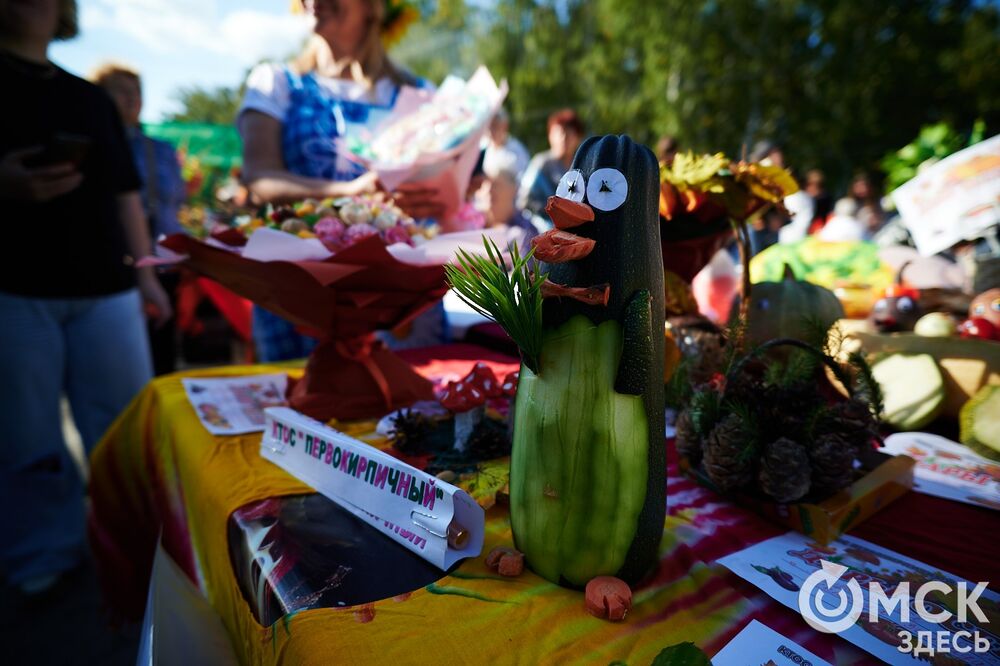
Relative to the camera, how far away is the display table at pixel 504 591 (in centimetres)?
46

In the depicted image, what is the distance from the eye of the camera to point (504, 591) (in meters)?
0.53

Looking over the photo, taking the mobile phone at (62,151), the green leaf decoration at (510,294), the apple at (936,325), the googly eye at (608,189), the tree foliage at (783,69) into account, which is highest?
the tree foliage at (783,69)

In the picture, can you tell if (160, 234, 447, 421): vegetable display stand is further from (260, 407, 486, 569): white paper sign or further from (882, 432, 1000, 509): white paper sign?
(882, 432, 1000, 509): white paper sign

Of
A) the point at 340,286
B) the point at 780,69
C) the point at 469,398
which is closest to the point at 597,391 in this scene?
the point at 469,398

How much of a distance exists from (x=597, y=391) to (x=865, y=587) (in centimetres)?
35

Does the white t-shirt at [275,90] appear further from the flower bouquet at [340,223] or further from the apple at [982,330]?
the apple at [982,330]

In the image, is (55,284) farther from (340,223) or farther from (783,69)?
(783,69)

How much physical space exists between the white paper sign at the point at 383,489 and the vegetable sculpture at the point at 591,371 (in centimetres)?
7

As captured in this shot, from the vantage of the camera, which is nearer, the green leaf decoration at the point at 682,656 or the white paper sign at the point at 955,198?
the green leaf decoration at the point at 682,656

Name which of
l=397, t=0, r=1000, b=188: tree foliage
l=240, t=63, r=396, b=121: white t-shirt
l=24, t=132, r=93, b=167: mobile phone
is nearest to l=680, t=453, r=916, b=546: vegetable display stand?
l=240, t=63, r=396, b=121: white t-shirt

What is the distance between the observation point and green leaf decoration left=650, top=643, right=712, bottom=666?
16.8 inches

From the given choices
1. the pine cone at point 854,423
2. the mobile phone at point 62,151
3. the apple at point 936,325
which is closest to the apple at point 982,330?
the apple at point 936,325

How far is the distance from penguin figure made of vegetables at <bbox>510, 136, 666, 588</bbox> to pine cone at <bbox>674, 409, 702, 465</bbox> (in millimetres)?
231

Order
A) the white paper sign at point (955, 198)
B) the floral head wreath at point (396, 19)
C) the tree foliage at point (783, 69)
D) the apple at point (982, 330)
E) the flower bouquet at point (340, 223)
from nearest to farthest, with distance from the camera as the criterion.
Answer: the flower bouquet at point (340, 223) < the apple at point (982, 330) < the white paper sign at point (955, 198) < the floral head wreath at point (396, 19) < the tree foliage at point (783, 69)
